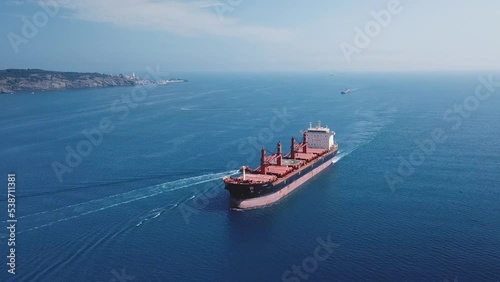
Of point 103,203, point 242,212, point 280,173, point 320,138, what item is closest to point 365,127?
point 320,138

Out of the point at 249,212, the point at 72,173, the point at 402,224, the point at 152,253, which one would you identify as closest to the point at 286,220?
the point at 249,212

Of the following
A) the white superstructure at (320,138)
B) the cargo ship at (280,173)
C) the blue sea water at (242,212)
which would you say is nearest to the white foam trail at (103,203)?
the blue sea water at (242,212)

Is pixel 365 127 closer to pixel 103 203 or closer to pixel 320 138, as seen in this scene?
pixel 320 138

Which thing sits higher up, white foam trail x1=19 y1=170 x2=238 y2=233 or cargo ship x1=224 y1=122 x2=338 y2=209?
cargo ship x1=224 y1=122 x2=338 y2=209

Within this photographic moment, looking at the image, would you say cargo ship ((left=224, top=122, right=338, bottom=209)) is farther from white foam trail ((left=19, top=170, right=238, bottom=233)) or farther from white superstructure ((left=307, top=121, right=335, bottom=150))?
white foam trail ((left=19, top=170, right=238, bottom=233))

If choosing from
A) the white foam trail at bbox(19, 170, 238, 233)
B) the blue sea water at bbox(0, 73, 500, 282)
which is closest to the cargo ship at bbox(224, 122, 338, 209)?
the blue sea water at bbox(0, 73, 500, 282)

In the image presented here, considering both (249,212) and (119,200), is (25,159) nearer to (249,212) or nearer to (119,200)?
(119,200)
